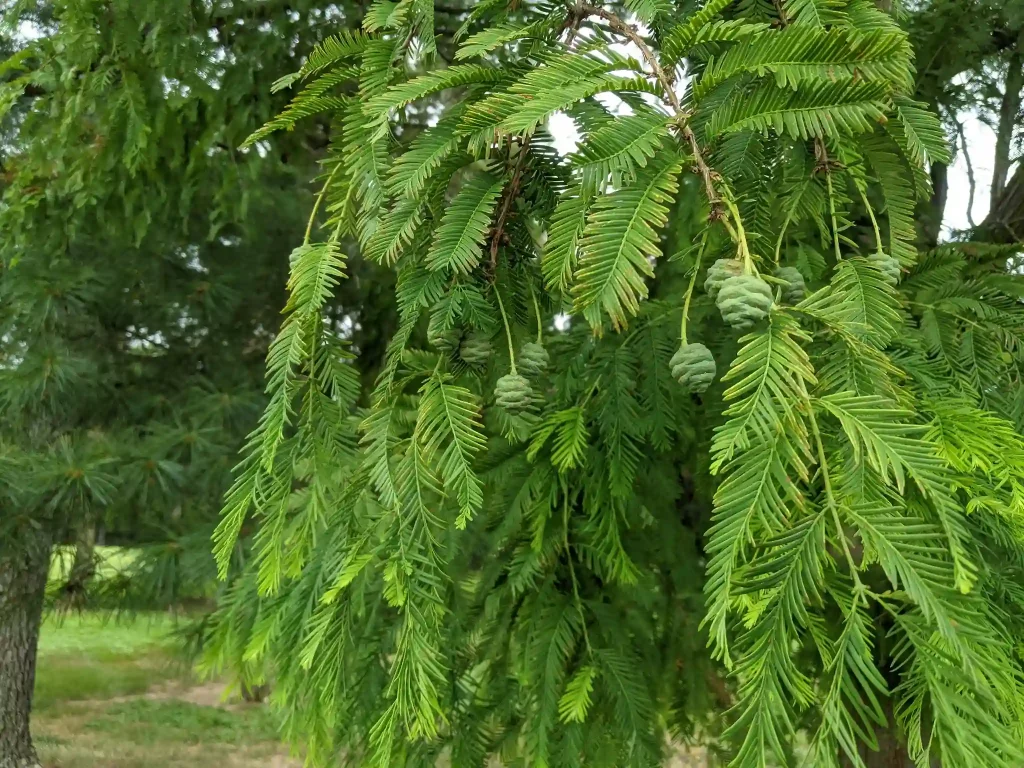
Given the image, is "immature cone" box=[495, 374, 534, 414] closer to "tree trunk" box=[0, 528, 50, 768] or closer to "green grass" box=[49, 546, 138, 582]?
"green grass" box=[49, 546, 138, 582]

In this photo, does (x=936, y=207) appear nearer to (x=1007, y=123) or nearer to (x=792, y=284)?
(x=1007, y=123)

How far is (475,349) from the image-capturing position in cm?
80

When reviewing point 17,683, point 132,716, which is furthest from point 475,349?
point 132,716

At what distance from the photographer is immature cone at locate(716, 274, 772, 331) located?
530 millimetres

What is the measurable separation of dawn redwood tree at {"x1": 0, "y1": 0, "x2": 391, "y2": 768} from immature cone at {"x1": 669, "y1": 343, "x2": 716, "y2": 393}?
72.6 inches

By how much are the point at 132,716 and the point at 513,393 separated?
595cm

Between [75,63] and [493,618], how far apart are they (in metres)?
1.86

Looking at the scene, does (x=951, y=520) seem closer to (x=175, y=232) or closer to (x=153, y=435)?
(x=153, y=435)

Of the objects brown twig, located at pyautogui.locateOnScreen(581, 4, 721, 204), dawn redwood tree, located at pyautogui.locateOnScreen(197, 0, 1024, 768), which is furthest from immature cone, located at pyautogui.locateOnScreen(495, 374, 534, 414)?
brown twig, located at pyautogui.locateOnScreen(581, 4, 721, 204)

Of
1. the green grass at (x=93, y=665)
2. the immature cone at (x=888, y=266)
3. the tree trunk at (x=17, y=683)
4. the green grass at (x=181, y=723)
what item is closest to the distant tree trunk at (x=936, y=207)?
the immature cone at (x=888, y=266)

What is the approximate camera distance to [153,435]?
8.28ft

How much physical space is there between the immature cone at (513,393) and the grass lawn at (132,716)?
8.86ft

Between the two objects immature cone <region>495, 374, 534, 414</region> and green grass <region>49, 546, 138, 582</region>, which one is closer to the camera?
immature cone <region>495, 374, 534, 414</region>

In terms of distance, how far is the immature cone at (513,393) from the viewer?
723mm
